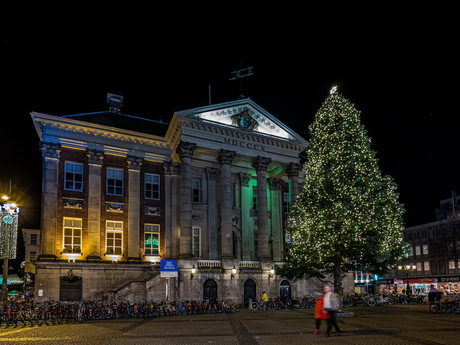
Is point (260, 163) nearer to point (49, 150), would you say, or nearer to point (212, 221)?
point (212, 221)

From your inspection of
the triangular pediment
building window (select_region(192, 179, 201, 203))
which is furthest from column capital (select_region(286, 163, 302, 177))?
building window (select_region(192, 179, 201, 203))

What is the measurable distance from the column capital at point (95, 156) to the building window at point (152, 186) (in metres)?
4.76

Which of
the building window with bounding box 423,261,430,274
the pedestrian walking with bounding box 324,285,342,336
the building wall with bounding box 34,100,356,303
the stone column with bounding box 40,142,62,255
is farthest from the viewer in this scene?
the building window with bounding box 423,261,430,274

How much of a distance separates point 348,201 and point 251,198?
1798 cm

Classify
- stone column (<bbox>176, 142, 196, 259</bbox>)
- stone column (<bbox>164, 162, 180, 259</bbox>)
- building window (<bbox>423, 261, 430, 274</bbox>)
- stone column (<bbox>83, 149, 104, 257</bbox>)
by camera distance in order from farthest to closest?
building window (<bbox>423, 261, 430, 274</bbox>) → stone column (<bbox>164, 162, 180, 259</bbox>) → stone column (<bbox>83, 149, 104, 257</bbox>) → stone column (<bbox>176, 142, 196, 259</bbox>)

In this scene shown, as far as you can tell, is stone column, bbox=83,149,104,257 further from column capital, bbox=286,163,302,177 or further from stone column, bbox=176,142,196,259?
column capital, bbox=286,163,302,177

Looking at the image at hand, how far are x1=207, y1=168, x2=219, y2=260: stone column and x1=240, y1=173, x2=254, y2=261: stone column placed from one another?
296 centimetres

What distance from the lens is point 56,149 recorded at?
3622 centimetres

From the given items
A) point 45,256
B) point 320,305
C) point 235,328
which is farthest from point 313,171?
point 45,256

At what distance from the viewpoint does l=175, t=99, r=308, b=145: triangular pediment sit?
126 feet

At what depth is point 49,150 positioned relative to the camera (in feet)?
118

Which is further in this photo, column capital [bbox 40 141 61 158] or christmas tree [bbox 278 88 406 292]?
column capital [bbox 40 141 61 158]

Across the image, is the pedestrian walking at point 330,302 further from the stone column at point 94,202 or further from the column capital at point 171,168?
the column capital at point 171,168

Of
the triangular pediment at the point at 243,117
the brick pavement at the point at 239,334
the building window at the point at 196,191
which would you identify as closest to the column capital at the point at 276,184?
the triangular pediment at the point at 243,117
